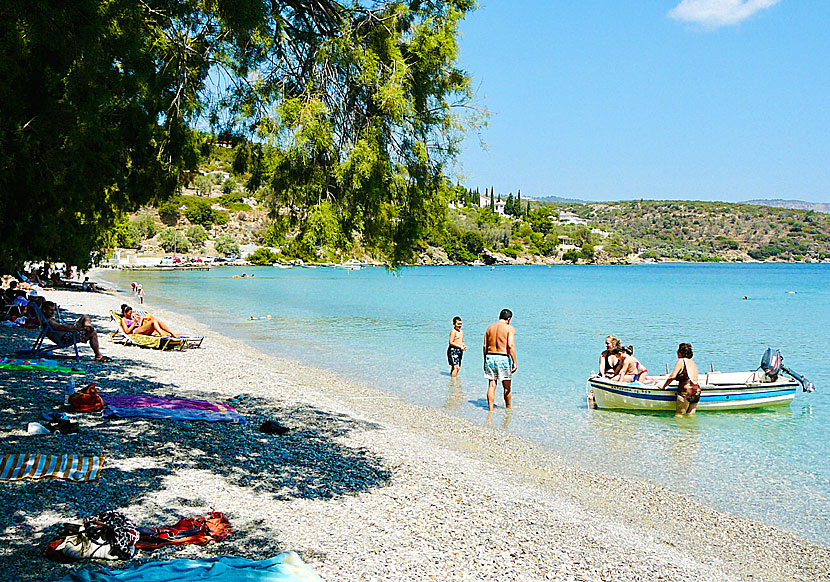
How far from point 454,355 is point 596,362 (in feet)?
24.4

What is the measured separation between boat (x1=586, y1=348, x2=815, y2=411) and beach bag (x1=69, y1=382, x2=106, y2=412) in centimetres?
946

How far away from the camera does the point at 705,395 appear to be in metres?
13.9

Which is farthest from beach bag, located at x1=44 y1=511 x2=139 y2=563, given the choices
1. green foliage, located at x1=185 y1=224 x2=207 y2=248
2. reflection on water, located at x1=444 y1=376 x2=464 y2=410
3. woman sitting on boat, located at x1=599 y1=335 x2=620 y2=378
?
green foliage, located at x1=185 y1=224 x2=207 y2=248

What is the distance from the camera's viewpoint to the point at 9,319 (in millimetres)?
19359

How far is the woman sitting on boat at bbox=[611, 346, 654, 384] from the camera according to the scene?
45.4ft

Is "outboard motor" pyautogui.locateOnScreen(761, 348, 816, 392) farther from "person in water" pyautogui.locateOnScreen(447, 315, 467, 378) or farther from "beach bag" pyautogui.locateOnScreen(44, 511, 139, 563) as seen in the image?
"beach bag" pyautogui.locateOnScreen(44, 511, 139, 563)

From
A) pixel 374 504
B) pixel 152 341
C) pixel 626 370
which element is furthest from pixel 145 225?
pixel 374 504

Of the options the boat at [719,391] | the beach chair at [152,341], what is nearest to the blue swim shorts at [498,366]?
the boat at [719,391]

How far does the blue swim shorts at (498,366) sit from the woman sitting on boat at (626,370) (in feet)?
8.48

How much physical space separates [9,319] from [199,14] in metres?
16.9

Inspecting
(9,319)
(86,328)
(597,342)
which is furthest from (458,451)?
(597,342)

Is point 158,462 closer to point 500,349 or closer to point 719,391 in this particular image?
point 500,349

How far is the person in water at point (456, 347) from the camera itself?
16.3 meters

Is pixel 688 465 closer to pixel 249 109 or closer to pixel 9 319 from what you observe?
pixel 249 109
